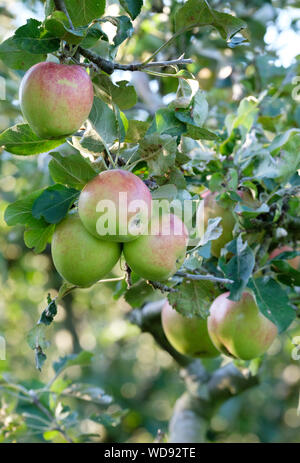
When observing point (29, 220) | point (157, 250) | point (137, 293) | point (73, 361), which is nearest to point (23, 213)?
point (29, 220)

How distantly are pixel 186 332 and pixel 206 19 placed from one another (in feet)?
2.39

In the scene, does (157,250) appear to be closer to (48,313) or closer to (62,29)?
(48,313)

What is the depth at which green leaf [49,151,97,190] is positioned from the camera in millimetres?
720

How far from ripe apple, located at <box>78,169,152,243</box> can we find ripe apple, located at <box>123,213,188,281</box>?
26 millimetres

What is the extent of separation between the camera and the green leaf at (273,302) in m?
0.99

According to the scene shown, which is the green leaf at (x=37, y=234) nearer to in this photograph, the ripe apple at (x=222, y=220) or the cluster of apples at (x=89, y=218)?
the cluster of apples at (x=89, y=218)

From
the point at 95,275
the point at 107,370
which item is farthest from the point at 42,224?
the point at 107,370

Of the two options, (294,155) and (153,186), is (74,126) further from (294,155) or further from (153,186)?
(294,155)

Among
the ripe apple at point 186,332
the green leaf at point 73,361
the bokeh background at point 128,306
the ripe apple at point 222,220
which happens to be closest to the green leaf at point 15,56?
the bokeh background at point 128,306

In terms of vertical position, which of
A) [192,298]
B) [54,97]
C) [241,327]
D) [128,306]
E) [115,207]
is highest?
[54,97]

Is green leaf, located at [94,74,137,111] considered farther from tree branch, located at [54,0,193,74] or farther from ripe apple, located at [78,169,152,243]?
ripe apple, located at [78,169,152,243]

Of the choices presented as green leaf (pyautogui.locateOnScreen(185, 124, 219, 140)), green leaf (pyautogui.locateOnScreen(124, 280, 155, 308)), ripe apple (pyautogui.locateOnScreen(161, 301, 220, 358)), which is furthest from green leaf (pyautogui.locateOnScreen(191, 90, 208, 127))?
ripe apple (pyautogui.locateOnScreen(161, 301, 220, 358))

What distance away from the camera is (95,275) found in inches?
28.8

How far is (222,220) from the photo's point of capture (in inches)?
47.1
